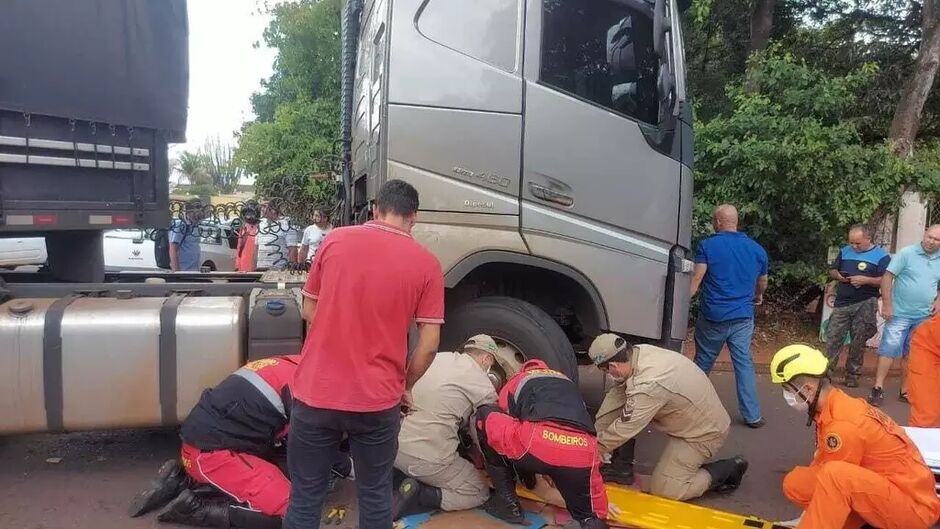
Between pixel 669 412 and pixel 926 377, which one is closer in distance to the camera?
pixel 669 412

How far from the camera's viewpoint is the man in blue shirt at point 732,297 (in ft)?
16.7

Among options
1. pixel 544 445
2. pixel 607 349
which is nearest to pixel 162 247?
pixel 607 349

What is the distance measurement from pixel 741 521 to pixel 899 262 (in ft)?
11.2

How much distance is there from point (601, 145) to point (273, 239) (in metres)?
5.32

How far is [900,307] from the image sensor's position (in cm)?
584

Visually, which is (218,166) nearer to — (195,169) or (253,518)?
(195,169)

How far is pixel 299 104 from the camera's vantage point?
11430mm

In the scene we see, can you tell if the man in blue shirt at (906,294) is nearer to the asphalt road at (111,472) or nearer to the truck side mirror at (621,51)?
the asphalt road at (111,472)

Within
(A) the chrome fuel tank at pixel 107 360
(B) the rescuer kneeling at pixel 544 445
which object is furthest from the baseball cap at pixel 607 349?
(A) the chrome fuel tank at pixel 107 360

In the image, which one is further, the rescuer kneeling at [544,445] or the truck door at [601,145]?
the truck door at [601,145]

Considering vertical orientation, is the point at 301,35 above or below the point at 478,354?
A: above

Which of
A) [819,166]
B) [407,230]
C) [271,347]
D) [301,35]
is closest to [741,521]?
[407,230]

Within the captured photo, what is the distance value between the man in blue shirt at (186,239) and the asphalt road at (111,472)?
3.75 m

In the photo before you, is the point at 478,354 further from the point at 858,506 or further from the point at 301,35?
the point at 301,35
